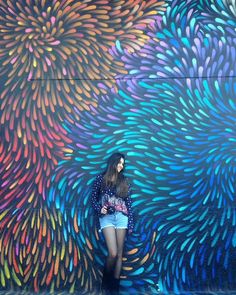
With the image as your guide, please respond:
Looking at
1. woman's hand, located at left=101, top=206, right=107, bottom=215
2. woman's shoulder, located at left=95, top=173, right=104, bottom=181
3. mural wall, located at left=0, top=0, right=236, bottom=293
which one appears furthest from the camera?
mural wall, located at left=0, top=0, right=236, bottom=293

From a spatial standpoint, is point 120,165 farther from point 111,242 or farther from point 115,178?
point 111,242

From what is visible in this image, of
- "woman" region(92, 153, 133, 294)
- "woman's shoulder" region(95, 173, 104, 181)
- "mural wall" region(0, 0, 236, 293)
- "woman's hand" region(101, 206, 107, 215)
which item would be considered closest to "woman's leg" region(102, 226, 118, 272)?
"woman" region(92, 153, 133, 294)

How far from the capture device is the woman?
6.50 meters

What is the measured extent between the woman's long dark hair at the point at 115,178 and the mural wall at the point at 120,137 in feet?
1.13

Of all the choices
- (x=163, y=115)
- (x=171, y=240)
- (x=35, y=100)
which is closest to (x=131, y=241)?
Result: (x=171, y=240)

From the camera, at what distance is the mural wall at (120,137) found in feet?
22.6

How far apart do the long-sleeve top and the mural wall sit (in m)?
0.23

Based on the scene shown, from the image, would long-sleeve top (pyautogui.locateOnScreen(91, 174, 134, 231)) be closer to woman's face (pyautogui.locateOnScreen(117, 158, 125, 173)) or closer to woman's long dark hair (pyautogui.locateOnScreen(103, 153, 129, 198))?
woman's long dark hair (pyautogui.locateOnScreen(103, 153, 129, 198))

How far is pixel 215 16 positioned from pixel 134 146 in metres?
2.20

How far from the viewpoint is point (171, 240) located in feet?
22.8

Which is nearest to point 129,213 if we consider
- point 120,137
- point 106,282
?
point 106,282

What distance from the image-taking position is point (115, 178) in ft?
21.7

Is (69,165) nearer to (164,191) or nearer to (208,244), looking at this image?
(164,191)

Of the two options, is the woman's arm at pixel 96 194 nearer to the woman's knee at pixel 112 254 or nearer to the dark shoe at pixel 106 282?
the woman's knee at pixel 112 254
